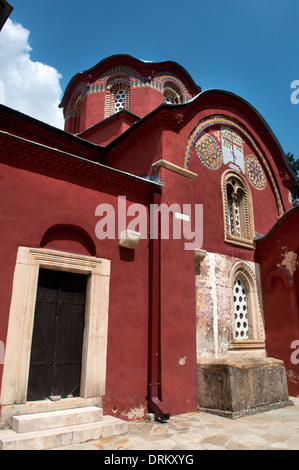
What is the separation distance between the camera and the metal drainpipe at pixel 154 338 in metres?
5.44

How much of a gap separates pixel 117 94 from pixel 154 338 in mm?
9042

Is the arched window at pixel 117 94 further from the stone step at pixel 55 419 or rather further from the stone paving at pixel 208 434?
the stone paving at pixel 208 434

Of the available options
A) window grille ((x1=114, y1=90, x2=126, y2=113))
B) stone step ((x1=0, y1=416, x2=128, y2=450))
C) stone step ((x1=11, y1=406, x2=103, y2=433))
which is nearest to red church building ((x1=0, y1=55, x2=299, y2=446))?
stone step ((x1=11, y1=406, x2=103, y2=433))

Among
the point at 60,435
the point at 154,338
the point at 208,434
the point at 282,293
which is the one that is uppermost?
the point at 282,293

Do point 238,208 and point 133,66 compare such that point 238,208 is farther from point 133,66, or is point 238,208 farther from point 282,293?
point 133,66

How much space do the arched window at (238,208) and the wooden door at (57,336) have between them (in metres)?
4.40

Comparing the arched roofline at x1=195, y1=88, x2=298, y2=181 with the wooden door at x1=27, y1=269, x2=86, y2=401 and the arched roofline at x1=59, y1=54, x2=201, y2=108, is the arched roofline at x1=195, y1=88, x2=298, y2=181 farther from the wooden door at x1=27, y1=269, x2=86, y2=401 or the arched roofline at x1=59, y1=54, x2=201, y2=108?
the wooden door at x1=27, y1=269, x2=86, y2=401

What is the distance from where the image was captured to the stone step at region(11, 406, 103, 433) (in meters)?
4.09

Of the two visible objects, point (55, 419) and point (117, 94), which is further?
point (117, 94)

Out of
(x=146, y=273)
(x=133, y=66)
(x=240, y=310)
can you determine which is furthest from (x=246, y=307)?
(x=133, y=66)

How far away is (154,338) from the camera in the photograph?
19.0 ft

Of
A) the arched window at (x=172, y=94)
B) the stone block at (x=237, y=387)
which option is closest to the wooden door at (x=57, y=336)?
the stone block at (x=237, y=387)

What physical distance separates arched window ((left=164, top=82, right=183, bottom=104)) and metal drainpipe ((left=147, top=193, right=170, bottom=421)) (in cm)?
750
